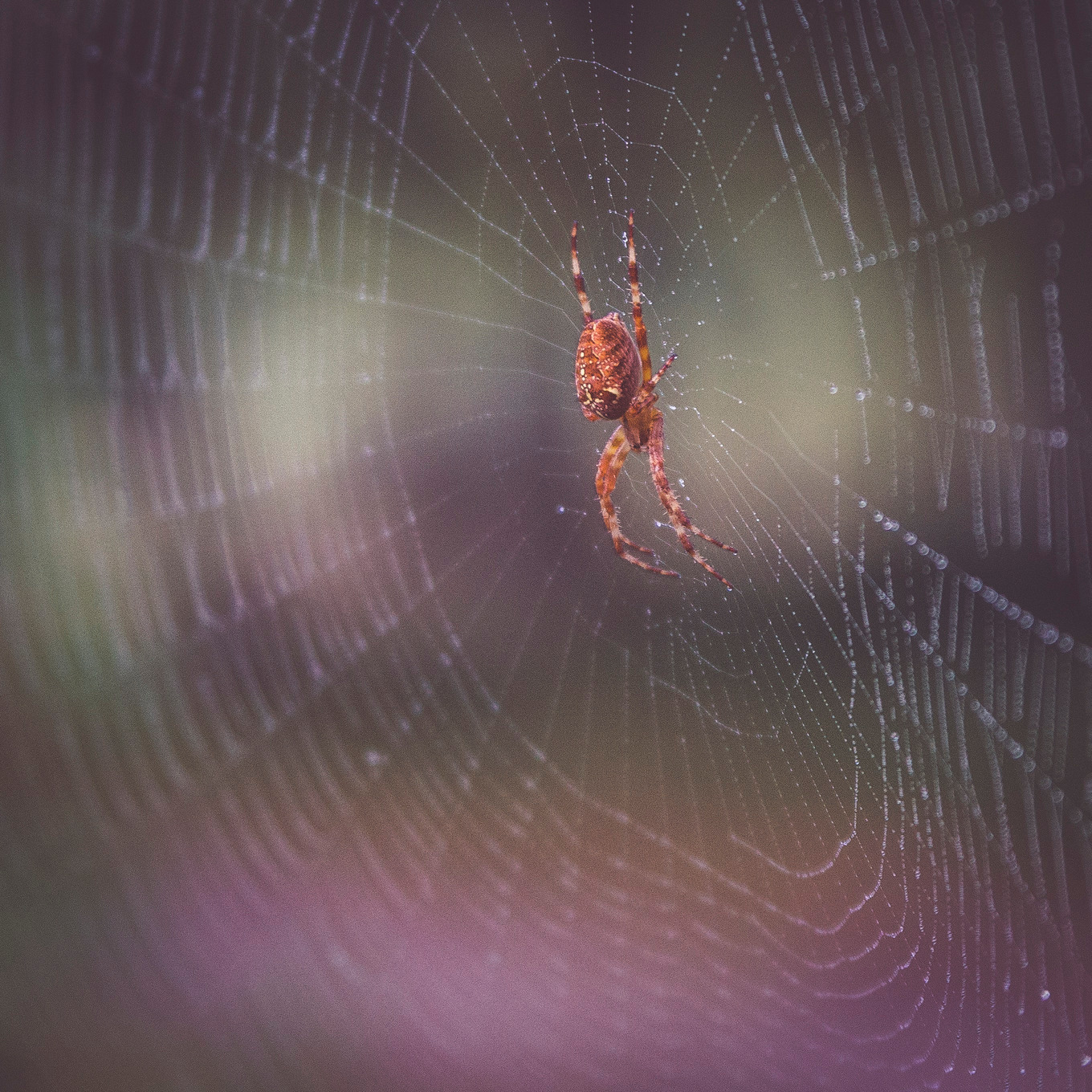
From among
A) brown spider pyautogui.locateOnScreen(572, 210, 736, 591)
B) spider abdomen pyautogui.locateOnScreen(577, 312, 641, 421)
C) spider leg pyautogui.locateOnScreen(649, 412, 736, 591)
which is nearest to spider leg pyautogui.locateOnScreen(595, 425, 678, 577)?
brown spider pyautogui.locateOnScreen(572, 210, 736, 591)

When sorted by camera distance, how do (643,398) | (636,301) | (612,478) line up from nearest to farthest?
(636,301) → (643,398) → (612,478)

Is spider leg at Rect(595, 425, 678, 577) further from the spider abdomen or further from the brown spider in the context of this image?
the spider abdomen

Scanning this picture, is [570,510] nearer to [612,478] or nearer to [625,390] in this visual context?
[612,478]

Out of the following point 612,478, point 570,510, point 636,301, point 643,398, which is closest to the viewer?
point 636,301

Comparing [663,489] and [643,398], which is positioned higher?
[643,398]

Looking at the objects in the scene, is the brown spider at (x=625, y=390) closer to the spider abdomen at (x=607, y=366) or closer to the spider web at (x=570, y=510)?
the spider abdomen at (x=607, y=366)

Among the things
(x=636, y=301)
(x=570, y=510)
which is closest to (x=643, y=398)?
(x=636, y=301)
